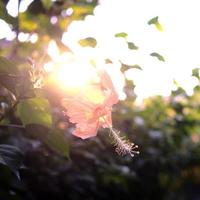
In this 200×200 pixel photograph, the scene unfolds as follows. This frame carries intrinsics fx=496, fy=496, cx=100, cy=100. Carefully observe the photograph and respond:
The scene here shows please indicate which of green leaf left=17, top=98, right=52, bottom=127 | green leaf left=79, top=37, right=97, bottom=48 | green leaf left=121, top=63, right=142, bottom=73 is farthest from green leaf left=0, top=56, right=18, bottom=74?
green leaf left=79, top=37, right=97, bottom=48

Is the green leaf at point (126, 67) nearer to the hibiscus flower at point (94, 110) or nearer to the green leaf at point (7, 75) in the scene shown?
the hibiscus flower at point (94, 110)

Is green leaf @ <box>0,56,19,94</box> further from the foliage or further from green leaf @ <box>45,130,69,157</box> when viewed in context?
green leaf @ <box>45,130,69,157</box>

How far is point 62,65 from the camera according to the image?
1.94 meters

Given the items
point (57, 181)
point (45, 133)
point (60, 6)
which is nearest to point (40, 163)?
point (57, 181)

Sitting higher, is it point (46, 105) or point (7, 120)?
point (46, 105)

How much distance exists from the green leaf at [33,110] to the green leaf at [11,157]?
0.38 feet

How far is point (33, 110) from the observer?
1389mm

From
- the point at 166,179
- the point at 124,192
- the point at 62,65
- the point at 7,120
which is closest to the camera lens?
the point at 7,120

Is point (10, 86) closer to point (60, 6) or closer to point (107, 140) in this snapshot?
point (60, 6)

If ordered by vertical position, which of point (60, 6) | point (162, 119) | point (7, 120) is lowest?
point (162, 119)

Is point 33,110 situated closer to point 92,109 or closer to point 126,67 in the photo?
point 92,109

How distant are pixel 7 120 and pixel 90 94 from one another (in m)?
0.57

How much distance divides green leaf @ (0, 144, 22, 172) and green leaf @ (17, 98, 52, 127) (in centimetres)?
12

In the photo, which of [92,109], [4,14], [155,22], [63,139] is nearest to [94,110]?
[92,109]
